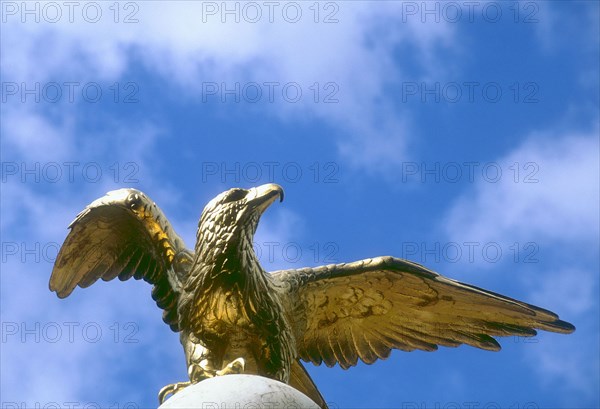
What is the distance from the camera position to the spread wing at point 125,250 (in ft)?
37.1

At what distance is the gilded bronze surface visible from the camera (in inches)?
424

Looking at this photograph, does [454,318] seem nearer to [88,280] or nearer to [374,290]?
[374,290]

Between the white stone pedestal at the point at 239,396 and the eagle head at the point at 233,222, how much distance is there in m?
2.20

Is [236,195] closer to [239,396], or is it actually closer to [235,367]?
[235,367]

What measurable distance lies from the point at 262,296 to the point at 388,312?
3.83 feet

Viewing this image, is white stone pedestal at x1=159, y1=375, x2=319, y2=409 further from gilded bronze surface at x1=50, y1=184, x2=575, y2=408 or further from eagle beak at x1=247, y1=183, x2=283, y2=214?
eagle beak at x1=247, y1=183, x2=283, y2=214

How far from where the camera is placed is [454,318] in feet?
37.2

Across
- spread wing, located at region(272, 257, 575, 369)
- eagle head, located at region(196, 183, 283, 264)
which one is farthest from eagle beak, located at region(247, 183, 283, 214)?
spread wing, located at region(272, 257, 575, 369)

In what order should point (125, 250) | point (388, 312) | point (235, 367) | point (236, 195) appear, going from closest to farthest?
point (235, 367)
point (236, 195)
point (388, 312)
point (125, 250)

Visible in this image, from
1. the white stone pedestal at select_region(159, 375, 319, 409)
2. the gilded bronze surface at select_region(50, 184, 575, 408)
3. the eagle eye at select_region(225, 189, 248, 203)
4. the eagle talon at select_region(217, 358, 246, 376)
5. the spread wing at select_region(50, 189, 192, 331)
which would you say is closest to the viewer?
the white stone pedestal at select_region(159, 375, 319, 409)

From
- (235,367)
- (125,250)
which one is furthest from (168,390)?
(125,250)

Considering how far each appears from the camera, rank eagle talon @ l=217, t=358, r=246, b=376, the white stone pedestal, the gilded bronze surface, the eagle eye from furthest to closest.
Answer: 1. the eagle eye
2. the gilded bronze surface
3. eagle talon @ l=217, t=358, r=246, b=376
4. the white stone pedestal

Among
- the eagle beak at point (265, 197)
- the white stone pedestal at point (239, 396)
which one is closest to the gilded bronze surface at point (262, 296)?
the eagle beak at point (265, 197)

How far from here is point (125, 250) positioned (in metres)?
11.7
